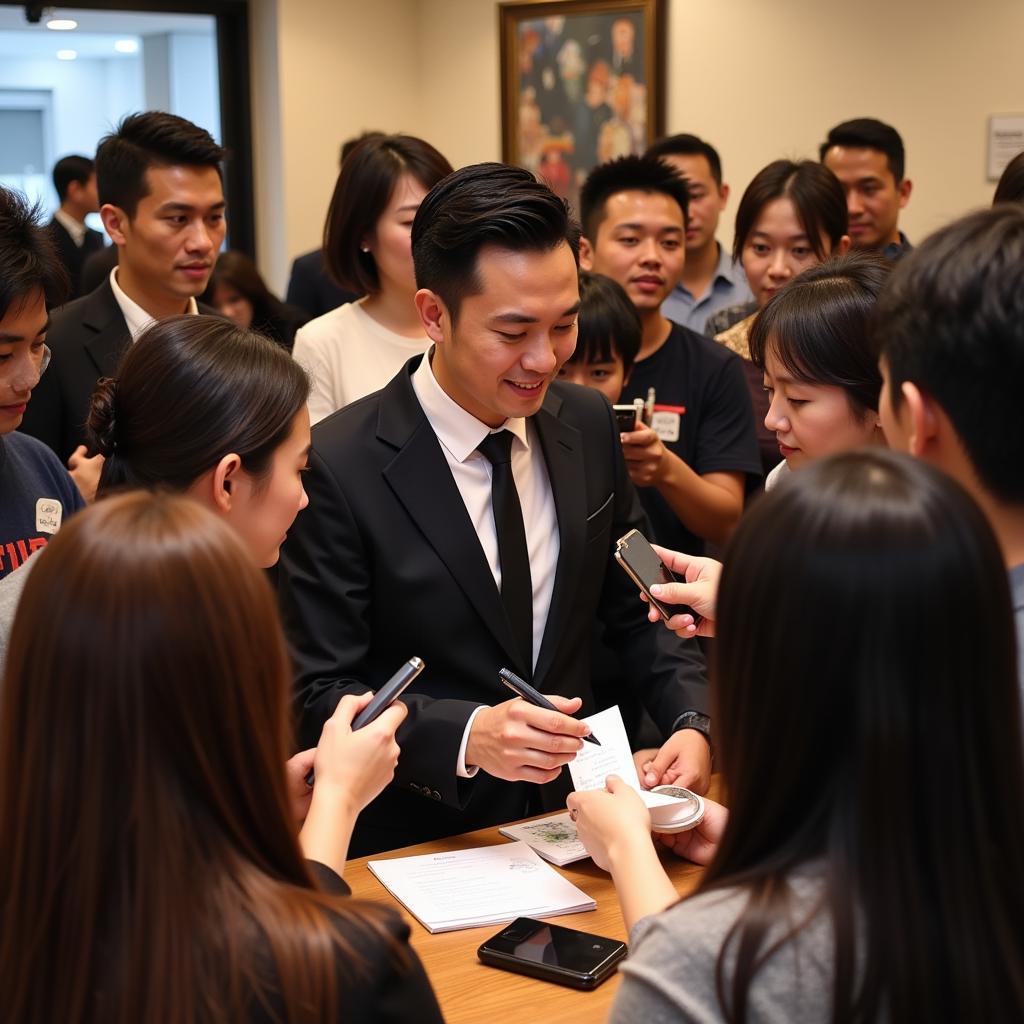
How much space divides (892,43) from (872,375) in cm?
422

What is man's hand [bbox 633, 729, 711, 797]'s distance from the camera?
83.6 inches

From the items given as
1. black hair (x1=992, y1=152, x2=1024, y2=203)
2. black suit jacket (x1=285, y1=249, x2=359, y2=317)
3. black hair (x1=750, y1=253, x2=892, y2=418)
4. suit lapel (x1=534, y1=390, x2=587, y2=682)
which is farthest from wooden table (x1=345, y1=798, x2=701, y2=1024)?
black suit jacket (x1=285, y1=249, x2=359, y2=317)

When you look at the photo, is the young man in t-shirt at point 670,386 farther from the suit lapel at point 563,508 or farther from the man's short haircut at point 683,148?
the man's short haircut at point 683,148

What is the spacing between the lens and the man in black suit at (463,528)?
88.7 inches

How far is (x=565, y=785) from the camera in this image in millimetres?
2412

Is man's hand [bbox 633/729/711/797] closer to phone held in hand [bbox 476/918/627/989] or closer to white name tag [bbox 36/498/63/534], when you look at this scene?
phone held in hand [bbox 476/918/627/989]

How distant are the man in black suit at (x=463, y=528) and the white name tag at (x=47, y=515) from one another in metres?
0.48

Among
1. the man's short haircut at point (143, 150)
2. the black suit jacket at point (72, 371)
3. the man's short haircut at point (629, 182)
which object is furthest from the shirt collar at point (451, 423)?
the man's short haircut at point (629, 182)

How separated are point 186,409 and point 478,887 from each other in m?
0.86

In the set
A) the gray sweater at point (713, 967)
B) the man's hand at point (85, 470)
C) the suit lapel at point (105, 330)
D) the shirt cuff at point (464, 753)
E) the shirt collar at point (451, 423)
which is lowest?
the shirt cuff at point (464, 753)

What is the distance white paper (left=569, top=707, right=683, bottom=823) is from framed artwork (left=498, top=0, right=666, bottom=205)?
499 centimetres

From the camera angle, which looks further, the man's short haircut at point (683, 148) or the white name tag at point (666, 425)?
the man's short haircut at point (683, 148)

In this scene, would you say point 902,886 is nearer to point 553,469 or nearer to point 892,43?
point 553,469

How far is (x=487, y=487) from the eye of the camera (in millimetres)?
2387
